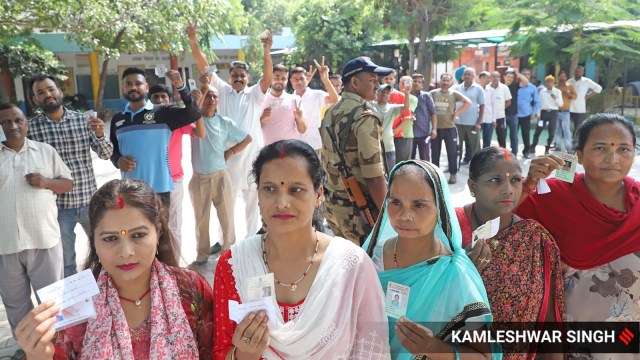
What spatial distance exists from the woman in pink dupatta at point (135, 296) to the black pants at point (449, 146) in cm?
721

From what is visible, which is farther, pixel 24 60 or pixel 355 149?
pixel 24 60

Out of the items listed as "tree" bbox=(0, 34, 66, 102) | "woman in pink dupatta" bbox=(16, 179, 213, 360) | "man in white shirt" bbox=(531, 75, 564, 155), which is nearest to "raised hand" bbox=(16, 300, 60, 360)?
"woman in pink dupatta" bbox=(16, 179, 213, 360)

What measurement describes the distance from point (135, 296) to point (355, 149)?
1.96 metres

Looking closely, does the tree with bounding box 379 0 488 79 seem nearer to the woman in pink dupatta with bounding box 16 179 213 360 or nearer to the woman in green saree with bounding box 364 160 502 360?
the woman in green saree with bounding box 364 160 502 360

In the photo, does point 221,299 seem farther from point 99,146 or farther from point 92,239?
point 99,146

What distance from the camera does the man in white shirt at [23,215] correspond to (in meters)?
3.42

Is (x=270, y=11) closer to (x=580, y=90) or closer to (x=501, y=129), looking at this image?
(x=580, y=90)

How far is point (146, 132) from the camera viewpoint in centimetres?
452

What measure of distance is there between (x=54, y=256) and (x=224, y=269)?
2.30 m

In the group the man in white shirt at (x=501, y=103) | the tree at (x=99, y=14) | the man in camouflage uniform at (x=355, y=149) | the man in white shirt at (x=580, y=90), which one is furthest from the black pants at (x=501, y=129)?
the man in camouflage uniform at (x=355, y=149)

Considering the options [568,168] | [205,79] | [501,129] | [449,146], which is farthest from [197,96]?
[501,129]

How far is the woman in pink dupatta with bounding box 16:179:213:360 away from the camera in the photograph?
1831 millimetres

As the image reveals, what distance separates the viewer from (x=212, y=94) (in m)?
5.25

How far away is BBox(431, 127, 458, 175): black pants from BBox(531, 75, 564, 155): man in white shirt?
318 cm
